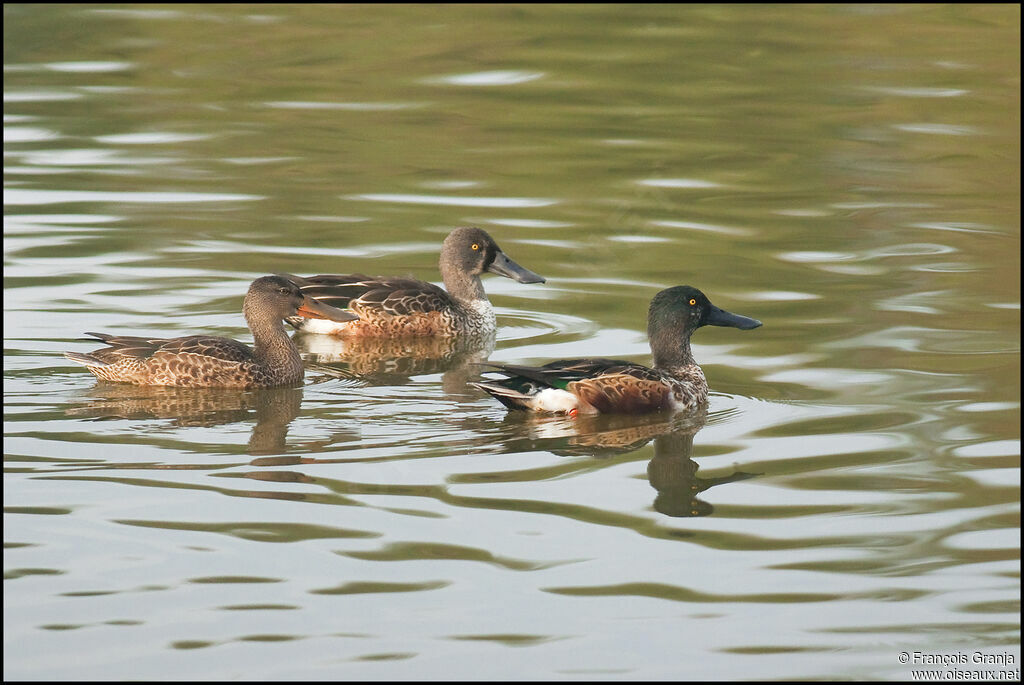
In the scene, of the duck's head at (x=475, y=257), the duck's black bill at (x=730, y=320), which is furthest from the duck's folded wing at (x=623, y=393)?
the duck's head at (x=475, y=257)

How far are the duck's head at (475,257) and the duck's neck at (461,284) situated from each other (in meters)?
0.01

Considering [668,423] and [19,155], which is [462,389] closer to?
[668,423]

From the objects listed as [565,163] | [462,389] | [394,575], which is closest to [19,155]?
[565,163]

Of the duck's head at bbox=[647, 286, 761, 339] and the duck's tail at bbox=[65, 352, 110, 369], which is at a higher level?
the duck's head at bbox=[647, 286, 761, 339]

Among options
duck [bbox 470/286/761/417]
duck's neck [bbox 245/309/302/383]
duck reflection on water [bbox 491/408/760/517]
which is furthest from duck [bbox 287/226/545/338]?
duck reflection on water [bbox 491/408/760/517]

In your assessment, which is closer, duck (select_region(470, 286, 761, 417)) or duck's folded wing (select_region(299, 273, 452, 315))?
duck (select_region(470, 286, 761, 417))

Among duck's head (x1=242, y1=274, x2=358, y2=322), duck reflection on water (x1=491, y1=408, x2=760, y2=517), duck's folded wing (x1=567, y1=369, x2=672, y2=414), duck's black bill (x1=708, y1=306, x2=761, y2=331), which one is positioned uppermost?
duck's head (x1=242, y1=274, x2=358, y2=322)

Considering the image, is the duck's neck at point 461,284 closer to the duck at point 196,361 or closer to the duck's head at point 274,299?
the duck's head at point 274,299

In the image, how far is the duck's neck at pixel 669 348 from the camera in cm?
1005

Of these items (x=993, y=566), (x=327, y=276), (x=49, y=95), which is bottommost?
(x=993, y=566)

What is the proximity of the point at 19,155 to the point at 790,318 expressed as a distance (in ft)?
28.3

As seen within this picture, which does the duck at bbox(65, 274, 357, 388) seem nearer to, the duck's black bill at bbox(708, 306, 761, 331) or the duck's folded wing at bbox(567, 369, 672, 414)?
the duck's folded wing at bbox(567, 369, 672, 414)

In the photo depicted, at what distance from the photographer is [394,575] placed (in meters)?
6.96

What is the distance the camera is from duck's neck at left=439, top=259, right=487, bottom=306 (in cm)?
1235
